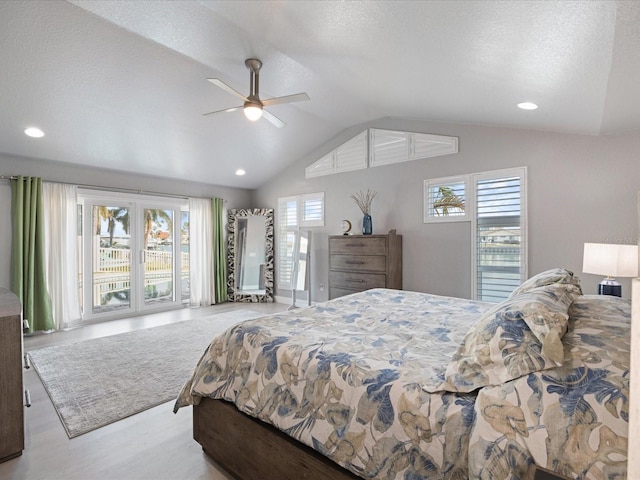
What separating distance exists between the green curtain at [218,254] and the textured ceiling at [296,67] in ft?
5.35

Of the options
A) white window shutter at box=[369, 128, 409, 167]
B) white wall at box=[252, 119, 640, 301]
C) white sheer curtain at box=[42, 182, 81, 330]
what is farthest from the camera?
white window shutter at box=[369, 128, 409, 167]

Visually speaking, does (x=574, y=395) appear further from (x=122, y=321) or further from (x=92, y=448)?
(x=122, y=321)

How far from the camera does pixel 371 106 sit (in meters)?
4.38

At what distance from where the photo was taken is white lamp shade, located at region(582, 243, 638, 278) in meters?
2.61

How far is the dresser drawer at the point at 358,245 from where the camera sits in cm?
466

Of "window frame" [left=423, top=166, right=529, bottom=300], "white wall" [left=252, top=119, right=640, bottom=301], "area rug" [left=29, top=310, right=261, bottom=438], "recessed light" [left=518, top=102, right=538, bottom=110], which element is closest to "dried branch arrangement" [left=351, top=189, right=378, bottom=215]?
"white wall" [left=252, top=119, right=640, bottom=301]

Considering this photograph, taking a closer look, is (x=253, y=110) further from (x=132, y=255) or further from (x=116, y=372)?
(x=132, y=255)

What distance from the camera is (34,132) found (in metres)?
3.92

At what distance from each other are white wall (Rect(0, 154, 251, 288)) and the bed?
13.5 feet

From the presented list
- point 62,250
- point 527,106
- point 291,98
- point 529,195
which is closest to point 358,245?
point 529,195

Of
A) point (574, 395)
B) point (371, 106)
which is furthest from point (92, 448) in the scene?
point (371, 106)

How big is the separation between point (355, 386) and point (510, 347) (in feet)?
1.97

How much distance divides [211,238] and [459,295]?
14.6 ft

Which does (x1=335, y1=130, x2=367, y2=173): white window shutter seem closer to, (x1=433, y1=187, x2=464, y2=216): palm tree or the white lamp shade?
(x1=433, y1=187, x2=464, y2=216): palm tree
